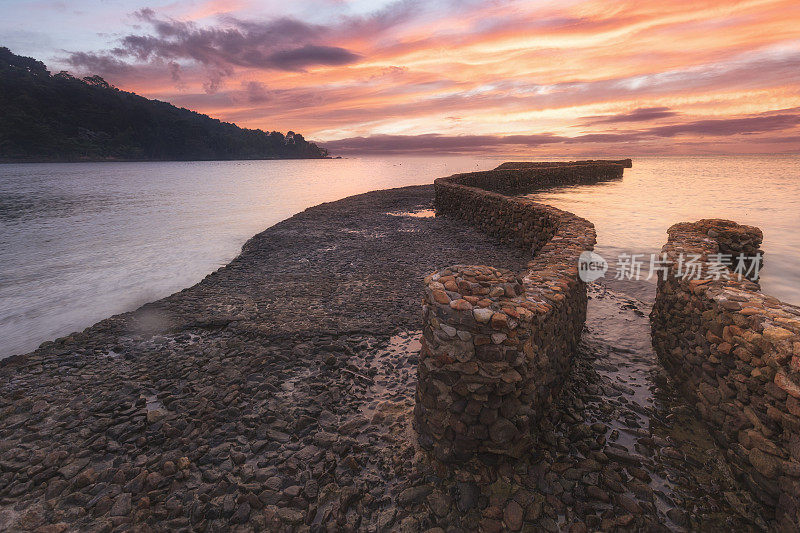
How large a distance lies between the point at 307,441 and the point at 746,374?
570 cm

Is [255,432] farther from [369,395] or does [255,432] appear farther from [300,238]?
[300,238]

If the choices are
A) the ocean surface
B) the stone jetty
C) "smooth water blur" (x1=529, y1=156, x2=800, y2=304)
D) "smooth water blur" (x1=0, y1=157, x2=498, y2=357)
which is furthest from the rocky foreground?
"smooth water blur" (x1=529, y1=156, x2=800, y2=304)

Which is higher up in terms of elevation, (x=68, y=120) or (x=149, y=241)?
(x=68, y=120)

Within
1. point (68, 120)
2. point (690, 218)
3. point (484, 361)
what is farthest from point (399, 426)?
point (68, 120)

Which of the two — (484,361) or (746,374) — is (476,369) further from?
(746,374)

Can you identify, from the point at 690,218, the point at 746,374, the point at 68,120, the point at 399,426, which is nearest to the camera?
the point at 746,374

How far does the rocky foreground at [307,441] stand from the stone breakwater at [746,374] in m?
0.37

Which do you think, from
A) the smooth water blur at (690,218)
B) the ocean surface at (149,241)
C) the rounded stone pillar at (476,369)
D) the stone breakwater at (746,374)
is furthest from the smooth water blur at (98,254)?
the smooth water blur at (690,218)

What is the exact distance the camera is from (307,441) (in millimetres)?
5164

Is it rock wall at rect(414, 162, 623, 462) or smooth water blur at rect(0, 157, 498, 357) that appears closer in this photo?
rock wall at rect(414, 162, 623, 462)

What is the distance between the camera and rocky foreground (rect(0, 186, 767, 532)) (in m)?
4.04

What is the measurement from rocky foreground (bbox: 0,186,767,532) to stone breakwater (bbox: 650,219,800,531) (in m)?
0.37

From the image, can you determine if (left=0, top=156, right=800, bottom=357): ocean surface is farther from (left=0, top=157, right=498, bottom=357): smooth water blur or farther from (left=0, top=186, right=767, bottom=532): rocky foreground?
(left=0, top=186, right=767, bottom=532): rocky foreground

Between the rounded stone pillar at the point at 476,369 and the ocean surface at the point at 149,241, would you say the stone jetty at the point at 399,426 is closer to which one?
the rounded stone pillar at the point at 476,369
